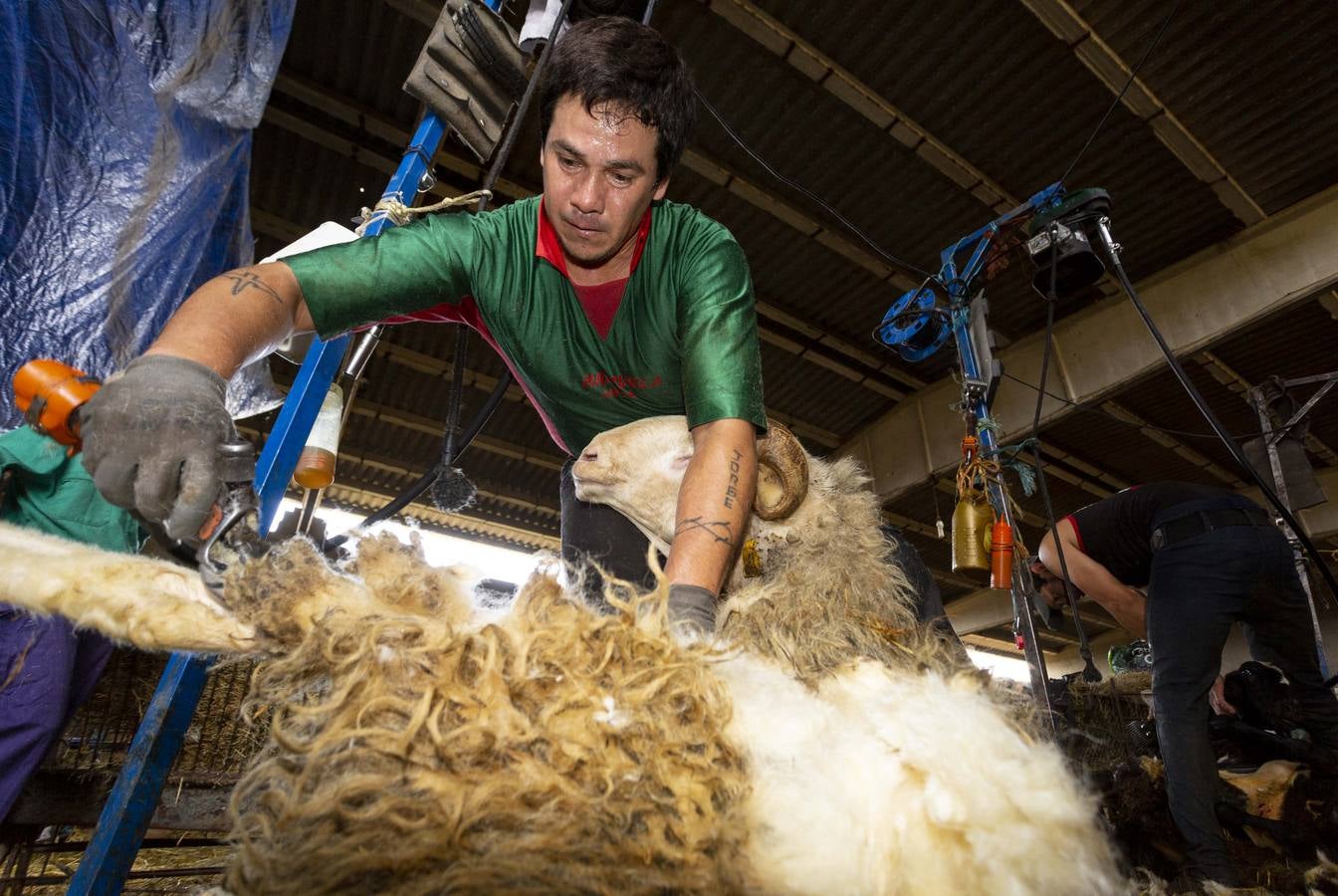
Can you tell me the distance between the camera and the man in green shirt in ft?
3.83

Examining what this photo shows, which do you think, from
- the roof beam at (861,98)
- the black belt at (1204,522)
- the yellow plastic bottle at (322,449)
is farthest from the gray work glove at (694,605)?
the roof beam at (861,98)

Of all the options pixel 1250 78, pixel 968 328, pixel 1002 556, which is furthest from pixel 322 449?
pixel 1250 78

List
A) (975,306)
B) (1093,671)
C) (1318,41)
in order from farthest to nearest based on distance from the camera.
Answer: (1318,41), (975,306), (1093,671)

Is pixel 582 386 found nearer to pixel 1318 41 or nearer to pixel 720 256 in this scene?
pixel 720 256

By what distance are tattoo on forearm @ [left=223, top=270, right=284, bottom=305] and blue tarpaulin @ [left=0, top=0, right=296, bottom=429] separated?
30.3 inches

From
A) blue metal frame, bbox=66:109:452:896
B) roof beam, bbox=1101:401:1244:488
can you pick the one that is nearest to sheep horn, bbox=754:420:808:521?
blue metal frame, bbox=66:109:452:896

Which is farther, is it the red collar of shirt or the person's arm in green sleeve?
the red collar of shirt

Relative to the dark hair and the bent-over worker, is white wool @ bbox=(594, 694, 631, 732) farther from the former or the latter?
the bent-over worker

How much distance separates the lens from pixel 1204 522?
8.60 ft

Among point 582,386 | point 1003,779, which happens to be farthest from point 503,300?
point 1003,779

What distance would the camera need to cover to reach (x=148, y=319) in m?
1.74

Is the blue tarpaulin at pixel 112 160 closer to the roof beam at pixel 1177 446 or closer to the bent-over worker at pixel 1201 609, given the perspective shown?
the bent-over worker at pixel 1201 609

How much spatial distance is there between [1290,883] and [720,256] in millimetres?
2924

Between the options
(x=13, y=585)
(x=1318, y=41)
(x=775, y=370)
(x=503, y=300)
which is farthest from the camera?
(x=775, y=370)
